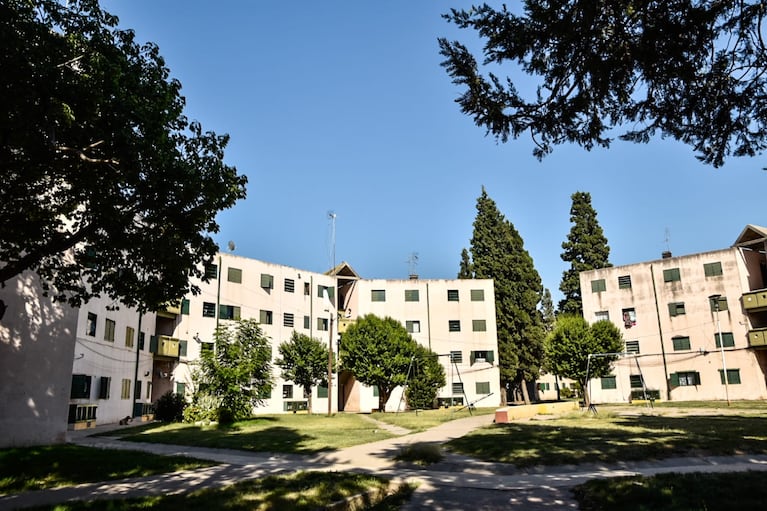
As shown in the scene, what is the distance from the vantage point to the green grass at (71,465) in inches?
429

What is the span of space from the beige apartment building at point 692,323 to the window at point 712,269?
52mm

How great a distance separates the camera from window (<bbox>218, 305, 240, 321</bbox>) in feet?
143

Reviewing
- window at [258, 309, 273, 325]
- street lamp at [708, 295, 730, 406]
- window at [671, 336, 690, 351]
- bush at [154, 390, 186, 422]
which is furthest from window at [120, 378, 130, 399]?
window at [671, 336, 690, 351]

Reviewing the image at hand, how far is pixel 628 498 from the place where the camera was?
8578 millimetres

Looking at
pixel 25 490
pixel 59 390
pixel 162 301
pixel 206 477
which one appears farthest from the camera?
pixel 59 390

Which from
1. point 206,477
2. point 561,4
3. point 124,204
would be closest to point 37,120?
point 124,204

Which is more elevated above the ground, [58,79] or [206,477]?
[58,79]

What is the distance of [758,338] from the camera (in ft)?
135

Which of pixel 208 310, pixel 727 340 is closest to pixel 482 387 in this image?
pixel 727 340

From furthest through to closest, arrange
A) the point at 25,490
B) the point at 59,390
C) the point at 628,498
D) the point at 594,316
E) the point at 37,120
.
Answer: the point at 594,316
the point at 59,390
the point at 25,490
the point at 37,120
the point at 628,498

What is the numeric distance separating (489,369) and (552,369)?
30.1ft

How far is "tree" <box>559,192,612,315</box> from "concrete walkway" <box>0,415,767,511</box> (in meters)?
46.7

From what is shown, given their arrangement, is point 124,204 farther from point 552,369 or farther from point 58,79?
point 552,369

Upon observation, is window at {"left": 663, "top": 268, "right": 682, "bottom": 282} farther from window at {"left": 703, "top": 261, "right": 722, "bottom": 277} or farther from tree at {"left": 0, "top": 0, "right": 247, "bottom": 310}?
tree at {"left": 0, "top": 0, "right": 247, "bottom": 310}
